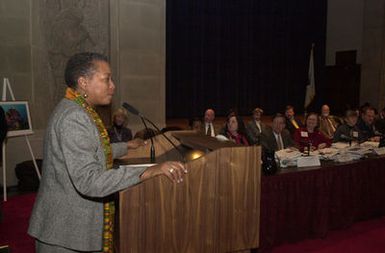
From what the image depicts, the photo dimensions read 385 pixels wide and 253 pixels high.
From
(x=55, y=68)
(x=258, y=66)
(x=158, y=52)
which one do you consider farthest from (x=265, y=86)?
(x=55, y=68)

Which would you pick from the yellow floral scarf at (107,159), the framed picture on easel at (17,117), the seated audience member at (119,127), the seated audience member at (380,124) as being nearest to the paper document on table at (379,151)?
the seated audience member at (380,124)

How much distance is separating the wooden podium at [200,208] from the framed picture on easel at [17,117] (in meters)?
4.03

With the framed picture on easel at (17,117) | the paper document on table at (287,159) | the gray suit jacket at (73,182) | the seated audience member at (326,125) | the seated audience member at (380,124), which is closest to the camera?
the gray suit jacket at (73,182)

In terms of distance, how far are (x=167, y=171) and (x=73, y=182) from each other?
0.37 metres

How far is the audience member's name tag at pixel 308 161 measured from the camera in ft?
12.6

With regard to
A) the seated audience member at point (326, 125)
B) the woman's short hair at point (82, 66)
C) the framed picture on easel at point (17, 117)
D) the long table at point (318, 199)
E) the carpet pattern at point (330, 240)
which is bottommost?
the carpet pattern at point (330, 240)

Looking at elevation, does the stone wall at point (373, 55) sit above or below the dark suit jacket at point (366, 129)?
above

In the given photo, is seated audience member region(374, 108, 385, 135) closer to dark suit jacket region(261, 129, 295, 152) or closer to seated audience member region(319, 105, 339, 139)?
seated audience member region(319, 105, 339, 139)

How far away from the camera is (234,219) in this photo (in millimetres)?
1895

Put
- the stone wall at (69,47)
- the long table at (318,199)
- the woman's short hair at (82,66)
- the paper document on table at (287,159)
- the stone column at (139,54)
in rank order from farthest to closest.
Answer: the stone column at (139,54), the stone wall at (69,47), the paper document on table at (287,159), the long table at (318,199), the woman's short hair at (82,66)

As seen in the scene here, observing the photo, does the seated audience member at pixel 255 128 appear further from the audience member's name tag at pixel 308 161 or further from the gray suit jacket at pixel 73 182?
the gray suit jacket at pixel 73 182

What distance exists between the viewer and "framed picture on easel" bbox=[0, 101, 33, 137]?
5.18 m

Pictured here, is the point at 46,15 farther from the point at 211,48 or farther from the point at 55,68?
the point at 211,48

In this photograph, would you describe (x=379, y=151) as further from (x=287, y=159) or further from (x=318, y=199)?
(x=287, y=159)
